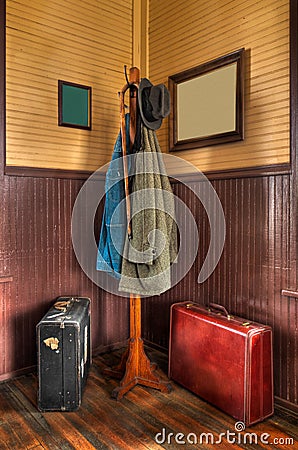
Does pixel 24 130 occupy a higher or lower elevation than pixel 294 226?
higher

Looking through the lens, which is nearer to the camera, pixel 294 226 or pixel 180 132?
pixel 294 226

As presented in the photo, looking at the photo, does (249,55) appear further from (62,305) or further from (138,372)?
(138,372)

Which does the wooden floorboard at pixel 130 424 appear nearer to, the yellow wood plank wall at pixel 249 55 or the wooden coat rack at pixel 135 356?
the wooden coat rack at pixel 135 356

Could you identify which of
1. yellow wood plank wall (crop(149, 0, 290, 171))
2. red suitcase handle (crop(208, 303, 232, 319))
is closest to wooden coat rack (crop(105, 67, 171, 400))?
red suitcase handle (crop(208, 303, 232, 319))

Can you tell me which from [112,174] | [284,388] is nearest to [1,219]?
[112,174]

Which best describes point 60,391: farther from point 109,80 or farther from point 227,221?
point 109,80

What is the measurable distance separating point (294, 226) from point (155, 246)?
0.84 meters

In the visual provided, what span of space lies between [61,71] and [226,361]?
2374mm

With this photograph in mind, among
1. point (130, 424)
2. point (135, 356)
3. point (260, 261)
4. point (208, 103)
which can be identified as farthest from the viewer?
point (208, 103)

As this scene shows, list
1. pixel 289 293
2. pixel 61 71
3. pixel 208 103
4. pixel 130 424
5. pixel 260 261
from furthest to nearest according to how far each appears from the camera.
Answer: pixel 61 71
pixel 208 103
pixel 260 261
pixel 289 293
pixel 130 424

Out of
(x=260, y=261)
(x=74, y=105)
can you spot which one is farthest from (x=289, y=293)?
(x=74, y=105)

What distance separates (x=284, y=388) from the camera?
230 centimetres

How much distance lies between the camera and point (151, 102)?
7.69 feet

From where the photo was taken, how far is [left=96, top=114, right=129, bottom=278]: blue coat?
2.41m
